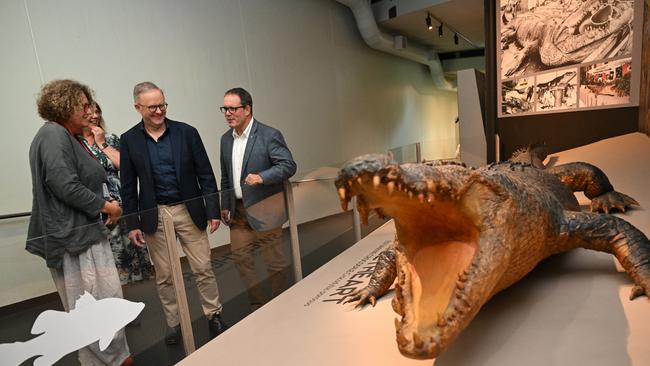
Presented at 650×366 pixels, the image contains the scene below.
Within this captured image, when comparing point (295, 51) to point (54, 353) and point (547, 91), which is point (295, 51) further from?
point (54, 353)

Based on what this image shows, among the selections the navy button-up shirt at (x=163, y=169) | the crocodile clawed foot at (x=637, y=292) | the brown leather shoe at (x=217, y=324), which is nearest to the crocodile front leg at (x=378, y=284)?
the brown leather shoe at (x=217, y=324)

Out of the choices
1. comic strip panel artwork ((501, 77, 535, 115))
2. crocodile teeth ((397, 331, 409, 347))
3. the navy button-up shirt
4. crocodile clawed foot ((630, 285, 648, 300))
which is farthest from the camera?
comic strip panel artwork ((501, 77, 535, 115))

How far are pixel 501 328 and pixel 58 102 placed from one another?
8.17 feet

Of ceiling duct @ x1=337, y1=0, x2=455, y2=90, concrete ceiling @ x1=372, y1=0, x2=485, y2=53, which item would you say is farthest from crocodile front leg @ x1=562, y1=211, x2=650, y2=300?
ceiling duct @ x1=337, y1=0, x2=455, y2=90

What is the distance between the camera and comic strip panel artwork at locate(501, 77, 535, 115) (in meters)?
4.52

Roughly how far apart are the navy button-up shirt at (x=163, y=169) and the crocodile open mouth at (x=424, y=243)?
5.46 feet

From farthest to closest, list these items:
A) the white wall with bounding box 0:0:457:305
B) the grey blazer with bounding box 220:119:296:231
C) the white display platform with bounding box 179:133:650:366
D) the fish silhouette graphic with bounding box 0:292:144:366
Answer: the white wall with bounding box 0:0:457:305 → the grey blazer with bounding box 220:119:296:231 → the fish silhouette graphic with bounding box 0:292:144:366 → the white display platform with bounding box 179:133:650:366

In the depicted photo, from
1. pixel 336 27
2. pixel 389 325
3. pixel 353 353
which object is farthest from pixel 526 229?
pixel 336 27

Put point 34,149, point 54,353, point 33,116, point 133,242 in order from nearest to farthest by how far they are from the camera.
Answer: point 54,353 → point 133,242 → point 34,149 → point 33,116

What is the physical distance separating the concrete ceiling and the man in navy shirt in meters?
6.06

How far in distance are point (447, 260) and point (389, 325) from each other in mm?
571

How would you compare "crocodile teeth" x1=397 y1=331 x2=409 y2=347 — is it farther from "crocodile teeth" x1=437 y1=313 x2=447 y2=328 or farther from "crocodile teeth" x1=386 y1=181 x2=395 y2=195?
"crocodile teeth" x1=386 y1=181 x2=395 y2=195

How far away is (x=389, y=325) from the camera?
175 centimetres

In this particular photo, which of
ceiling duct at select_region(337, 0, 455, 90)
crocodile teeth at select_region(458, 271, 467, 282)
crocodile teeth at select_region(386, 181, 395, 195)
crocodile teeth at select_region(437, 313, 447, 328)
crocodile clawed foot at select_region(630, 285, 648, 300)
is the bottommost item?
crocodile clawed foot at select_region(630, 285, 648, 300)
